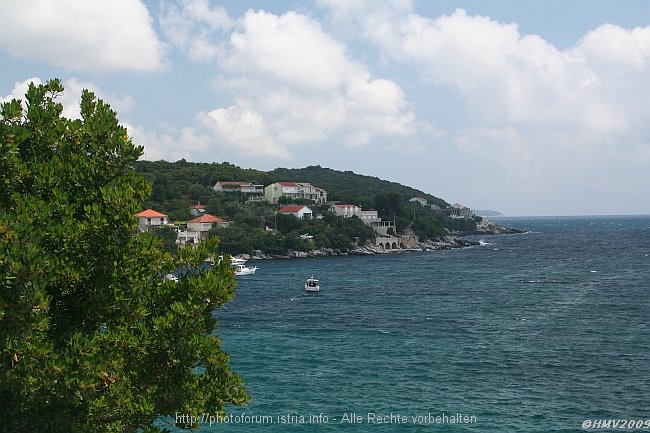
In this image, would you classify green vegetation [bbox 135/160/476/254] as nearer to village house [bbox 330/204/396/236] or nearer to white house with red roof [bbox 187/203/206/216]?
white house with red roof [bbox 187/203/206/216]

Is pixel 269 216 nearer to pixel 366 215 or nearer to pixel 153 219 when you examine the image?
pixel 153 219

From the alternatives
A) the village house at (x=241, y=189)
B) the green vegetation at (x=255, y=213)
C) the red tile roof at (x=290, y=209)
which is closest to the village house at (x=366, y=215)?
the green vegetation at (x=255, y=213)

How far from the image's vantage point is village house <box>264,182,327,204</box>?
460 feet

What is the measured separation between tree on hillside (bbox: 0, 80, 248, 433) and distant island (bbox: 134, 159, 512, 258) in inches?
3108

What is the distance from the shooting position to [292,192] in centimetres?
14325

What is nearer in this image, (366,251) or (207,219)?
(207,219)

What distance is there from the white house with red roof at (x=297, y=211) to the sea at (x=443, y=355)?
175ft

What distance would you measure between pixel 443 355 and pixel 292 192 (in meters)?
110

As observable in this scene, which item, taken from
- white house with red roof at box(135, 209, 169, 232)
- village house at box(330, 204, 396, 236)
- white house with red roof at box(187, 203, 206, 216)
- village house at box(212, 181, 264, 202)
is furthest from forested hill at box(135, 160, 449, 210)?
white house with red roof at box(135, 209, 169, 232)

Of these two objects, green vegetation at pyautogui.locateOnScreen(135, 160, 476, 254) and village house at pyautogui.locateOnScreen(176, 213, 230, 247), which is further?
green vegetation at pyautogui.locateOnScreen(135, 160, 476, 254)

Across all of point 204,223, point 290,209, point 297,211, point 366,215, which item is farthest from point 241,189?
point 204,223

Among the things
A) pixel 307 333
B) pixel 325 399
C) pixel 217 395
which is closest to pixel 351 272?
pixel 307 333

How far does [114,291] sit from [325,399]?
18.7 meters

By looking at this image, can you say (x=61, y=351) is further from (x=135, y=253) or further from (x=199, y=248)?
(x=199, y=248)
